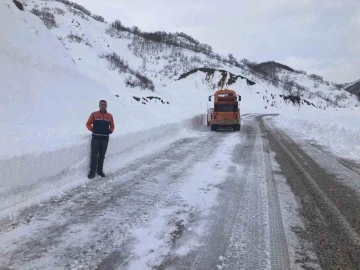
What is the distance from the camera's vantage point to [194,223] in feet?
16.8

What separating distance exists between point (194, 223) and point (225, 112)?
1699cm

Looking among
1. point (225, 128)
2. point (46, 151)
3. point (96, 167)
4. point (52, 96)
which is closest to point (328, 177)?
point (96, 167)

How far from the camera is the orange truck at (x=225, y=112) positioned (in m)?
21.4

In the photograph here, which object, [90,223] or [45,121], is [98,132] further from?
[90,223]

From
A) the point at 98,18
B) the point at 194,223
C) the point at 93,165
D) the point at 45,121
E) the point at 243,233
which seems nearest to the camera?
the point at 243,233

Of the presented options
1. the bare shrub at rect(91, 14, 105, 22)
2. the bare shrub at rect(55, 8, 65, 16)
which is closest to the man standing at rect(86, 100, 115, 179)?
the bare shrub at rect(55, 8, 65, 16)

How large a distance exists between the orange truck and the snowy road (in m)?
12.6

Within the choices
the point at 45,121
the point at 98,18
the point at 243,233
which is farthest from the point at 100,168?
the point at 98,18

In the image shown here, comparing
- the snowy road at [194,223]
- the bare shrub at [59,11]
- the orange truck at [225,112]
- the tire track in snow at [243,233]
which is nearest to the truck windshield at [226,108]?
the orange truck at [225,112]

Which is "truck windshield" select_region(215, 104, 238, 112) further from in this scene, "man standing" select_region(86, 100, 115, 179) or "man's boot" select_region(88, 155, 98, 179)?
"man's boot" select_region(88, 155, 98, 179)

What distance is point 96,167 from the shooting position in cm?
829

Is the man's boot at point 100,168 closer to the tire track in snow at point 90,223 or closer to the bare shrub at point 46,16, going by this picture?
the tire track in snow at point 90,223

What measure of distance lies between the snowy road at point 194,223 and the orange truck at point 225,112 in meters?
12.6

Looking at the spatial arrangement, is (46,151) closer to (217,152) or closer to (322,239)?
(322,239)
